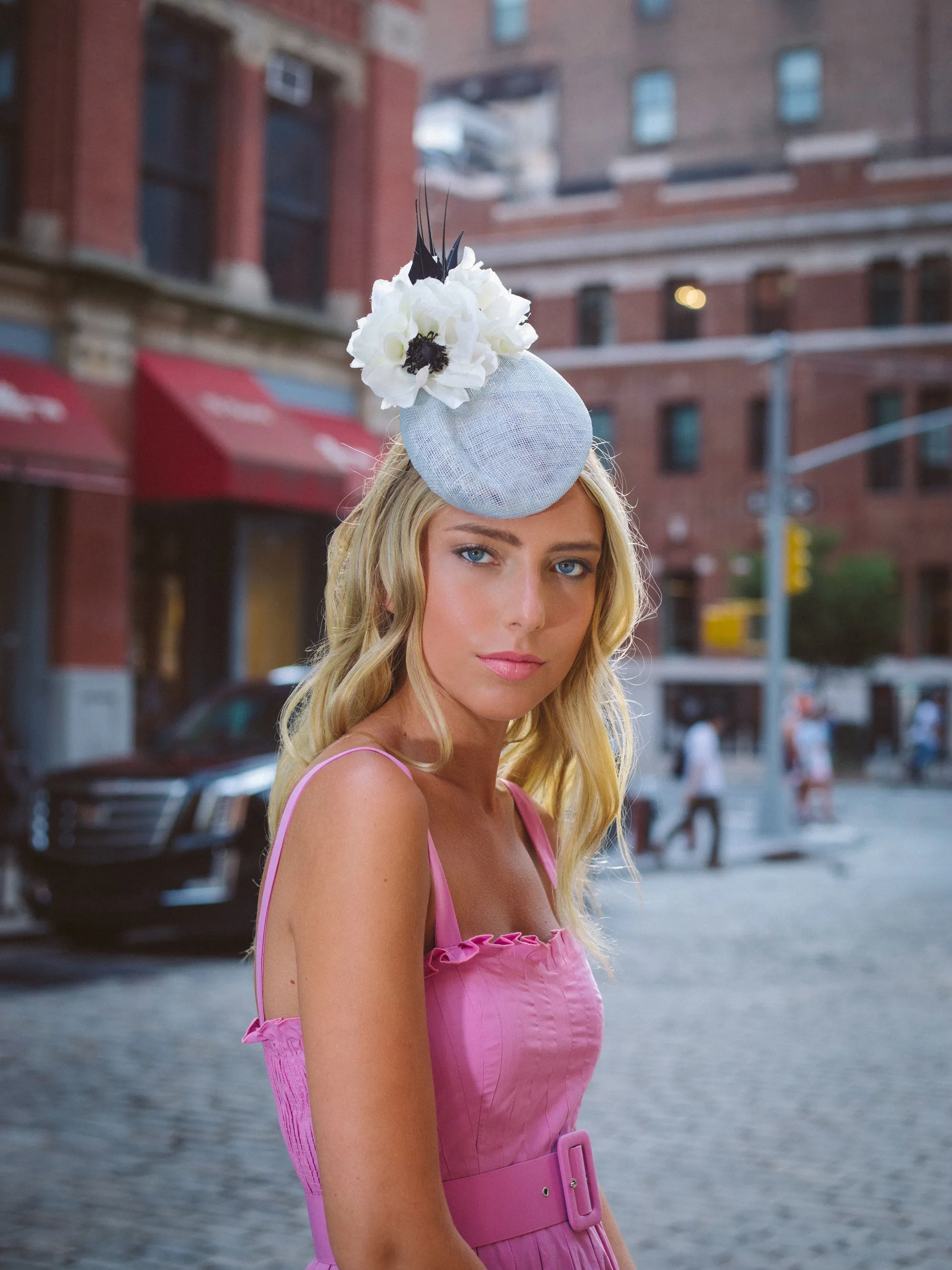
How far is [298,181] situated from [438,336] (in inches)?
773

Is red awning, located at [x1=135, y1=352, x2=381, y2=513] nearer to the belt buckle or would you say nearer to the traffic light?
the traffic light

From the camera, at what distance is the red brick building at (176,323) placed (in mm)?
16953

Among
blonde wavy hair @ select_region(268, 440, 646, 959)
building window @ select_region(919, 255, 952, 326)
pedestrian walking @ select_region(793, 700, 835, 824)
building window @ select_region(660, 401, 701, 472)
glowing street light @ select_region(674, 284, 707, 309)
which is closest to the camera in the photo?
blonde wavy hair @ select_region(268, 440, 646, 959)

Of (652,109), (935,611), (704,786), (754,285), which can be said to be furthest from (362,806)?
(652,109)

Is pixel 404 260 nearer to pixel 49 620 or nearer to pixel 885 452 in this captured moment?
pixel 49 620

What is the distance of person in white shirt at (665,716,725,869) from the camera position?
1873cm

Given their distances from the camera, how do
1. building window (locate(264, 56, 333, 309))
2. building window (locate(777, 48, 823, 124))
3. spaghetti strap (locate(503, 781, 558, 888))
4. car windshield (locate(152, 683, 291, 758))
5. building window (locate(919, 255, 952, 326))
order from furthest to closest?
1. building window (locate(777, 48, 823, 124))
2. building window (locate(919, 255, 952, 326))
3. building window (locate(264, 56, 333, 309))
4. car windshield (locate(152, 683, 291, 758))
5. spaghetti strap (locate(503, 781, 558, 888))

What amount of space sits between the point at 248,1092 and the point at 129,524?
37.8ft

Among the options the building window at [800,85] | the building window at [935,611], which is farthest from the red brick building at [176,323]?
the building window at [800,85]

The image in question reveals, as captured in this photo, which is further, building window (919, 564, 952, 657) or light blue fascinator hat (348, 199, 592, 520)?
building window (919, 564, 952, 657)

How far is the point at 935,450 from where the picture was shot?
42.6m

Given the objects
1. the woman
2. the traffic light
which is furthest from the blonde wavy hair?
the traffic light

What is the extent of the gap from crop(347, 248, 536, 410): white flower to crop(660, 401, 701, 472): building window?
43363 mm

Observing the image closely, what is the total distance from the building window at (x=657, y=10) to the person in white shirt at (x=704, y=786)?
121 feet
